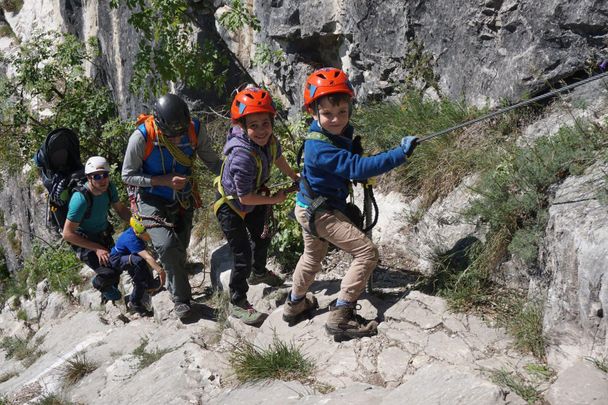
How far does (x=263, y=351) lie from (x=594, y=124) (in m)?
3.18

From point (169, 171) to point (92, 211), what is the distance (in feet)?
4.34

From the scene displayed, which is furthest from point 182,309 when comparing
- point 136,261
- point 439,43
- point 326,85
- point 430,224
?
point 439,43

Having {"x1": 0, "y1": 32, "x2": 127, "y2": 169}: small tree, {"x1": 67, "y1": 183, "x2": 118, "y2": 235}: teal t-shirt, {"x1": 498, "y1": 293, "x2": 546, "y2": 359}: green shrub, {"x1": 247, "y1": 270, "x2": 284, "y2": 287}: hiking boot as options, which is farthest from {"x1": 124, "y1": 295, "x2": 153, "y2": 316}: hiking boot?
{"x1": 0, "y1": 32, "x2": 127, "y2": 169}: small tree

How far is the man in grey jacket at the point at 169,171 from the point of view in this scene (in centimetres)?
588

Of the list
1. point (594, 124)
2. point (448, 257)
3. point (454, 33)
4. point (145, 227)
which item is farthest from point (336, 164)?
point (454, 33)

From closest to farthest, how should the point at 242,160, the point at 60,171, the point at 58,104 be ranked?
1. the point at 242,160
2. the point at 60,171
3. the point at 58,104

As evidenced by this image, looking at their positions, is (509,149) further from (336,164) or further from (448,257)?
(336,164)

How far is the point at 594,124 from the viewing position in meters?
4.93

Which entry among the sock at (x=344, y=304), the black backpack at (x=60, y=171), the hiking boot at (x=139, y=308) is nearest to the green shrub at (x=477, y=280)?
the sock at (x=344, y=304)

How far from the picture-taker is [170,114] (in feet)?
18.8

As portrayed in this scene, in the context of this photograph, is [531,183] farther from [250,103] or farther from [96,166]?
[96,166]

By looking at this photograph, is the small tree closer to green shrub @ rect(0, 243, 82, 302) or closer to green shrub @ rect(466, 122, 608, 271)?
green shrub @ rect(0, 243, 82, 302)

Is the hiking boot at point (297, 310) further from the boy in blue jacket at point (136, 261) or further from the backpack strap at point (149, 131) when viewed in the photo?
the backpack strap at point (149, 131)

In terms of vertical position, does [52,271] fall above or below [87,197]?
below
